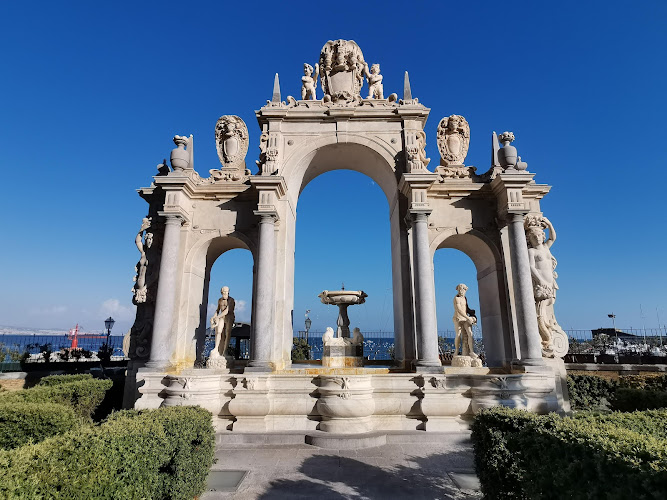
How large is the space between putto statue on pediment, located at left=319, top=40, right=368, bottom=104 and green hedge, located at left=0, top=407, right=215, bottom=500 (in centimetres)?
1343

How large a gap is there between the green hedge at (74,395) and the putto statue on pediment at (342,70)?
13678 mm

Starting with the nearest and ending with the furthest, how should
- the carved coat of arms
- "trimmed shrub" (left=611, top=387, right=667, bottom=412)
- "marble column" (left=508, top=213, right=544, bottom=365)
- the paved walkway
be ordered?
the paved walkway
"trimmed shrub" (left=611, top=387, right=667, bottom=412)
"marble column" (left=508, top=213, right=544, bottom=365)
the carved coat of arms

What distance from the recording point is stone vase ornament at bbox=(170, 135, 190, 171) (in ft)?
44.5

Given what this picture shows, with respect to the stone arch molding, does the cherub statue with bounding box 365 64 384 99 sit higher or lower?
higher

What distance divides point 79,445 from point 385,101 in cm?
1459

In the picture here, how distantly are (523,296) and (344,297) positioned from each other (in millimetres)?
6783

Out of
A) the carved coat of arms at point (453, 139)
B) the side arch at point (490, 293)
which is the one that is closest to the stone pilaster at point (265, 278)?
the side arch at point (490, 293)

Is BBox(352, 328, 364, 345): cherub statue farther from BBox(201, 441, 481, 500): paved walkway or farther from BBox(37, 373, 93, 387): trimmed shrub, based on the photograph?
BBox(37, 373, 93, 387): trimmed shrub

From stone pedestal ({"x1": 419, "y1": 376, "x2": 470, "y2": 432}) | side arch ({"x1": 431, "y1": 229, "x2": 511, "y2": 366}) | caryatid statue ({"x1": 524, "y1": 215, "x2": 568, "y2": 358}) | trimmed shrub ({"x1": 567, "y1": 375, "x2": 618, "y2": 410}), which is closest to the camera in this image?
stone pedestal ({"x1": 419, "y1": 376, "x2": 470, "y2": 432})

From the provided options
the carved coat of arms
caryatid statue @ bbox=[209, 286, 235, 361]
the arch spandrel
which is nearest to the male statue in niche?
caryatid statue @ bbox=[209, 286, 235, 361]

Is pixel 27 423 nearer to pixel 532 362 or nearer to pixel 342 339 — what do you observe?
pixel 342 339

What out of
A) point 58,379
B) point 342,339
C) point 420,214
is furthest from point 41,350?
point 420,214

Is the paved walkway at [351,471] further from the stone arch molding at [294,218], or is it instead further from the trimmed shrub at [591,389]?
the trimmed shrub at [591,389]

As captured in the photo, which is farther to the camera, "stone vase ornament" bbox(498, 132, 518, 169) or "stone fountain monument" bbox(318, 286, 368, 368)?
"stone fountain monument" bbox(318, 286, 368, 368)
